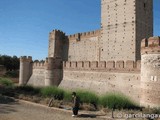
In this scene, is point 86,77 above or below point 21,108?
above

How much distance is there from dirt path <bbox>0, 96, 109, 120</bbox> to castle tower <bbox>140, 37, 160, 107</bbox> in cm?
285

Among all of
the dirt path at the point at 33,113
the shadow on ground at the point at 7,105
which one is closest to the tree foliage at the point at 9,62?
the shadow on ground at the point at 7,105

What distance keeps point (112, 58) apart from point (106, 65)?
13.6ft

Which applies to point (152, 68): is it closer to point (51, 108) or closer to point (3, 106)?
point (51, 108)

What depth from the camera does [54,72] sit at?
1880 cm

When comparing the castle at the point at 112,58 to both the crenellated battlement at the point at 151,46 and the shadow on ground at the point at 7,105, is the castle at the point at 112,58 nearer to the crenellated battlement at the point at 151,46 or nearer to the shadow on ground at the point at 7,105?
the crenellated battlement at the point at 151,46

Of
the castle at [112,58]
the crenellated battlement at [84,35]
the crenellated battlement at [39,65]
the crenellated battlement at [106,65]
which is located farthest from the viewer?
the crenellated battlement at [84,35]

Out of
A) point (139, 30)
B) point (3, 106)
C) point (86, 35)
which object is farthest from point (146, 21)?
point (3, 106)

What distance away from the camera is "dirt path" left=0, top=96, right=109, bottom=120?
30.1 feet

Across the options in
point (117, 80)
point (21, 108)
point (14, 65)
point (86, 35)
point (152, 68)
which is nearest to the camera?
point (152, 68)

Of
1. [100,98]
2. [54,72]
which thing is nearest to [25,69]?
[54,72]

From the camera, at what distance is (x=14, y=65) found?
156 ft

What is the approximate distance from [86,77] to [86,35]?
8597 millimetres

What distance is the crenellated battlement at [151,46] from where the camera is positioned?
10.4 metres
